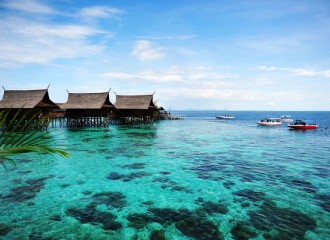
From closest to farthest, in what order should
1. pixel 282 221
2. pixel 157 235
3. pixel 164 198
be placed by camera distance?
pixel 157 235
pixel 282 221
pixel 164 198

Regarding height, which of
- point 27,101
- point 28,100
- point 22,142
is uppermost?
point 28,100

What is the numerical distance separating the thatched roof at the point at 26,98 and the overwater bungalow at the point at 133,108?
11331mm

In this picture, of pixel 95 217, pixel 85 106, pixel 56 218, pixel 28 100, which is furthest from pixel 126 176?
pixel 85 106

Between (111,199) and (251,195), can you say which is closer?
(111,199)

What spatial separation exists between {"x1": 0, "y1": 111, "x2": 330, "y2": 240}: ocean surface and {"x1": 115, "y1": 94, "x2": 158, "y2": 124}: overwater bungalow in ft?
75.5

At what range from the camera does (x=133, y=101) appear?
1511 inches

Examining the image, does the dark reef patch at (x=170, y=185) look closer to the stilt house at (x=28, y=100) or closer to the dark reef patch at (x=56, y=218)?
the dark reef patch at (x=56, y=218)

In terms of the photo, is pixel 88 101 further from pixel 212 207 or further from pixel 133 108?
pixel 212 207

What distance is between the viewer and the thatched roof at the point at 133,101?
37.1m

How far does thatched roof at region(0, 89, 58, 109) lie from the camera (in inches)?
1092

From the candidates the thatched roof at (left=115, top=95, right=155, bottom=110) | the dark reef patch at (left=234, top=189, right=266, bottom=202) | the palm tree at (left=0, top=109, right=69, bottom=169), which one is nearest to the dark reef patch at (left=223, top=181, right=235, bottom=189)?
the dark reef patch at (left=234, top=189, right=266, bottom=202)

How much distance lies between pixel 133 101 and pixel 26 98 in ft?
49.2

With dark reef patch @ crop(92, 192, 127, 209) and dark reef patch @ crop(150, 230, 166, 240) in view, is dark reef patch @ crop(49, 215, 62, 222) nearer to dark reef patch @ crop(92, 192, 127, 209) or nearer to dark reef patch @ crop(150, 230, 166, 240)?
dark reef patch @ crop(92, 192, 127, 209)

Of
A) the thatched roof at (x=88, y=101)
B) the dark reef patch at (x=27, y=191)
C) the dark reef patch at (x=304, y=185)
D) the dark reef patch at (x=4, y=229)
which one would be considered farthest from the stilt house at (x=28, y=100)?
the dark reef patch at (x=304, y=185)
